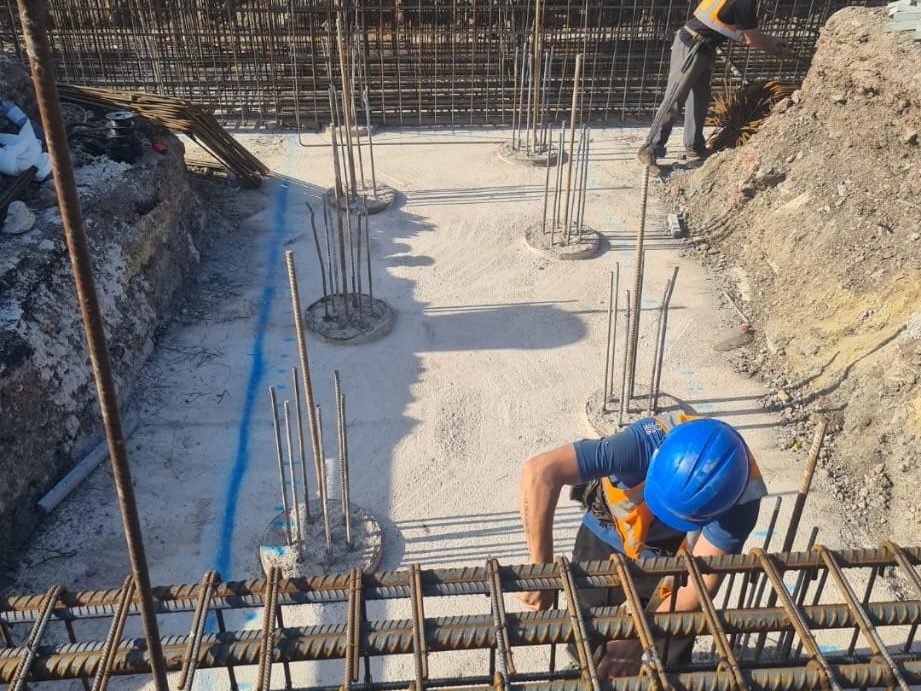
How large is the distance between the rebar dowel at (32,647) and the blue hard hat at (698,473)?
2.04 m

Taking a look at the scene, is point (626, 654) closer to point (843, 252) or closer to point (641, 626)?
point (641, 626)

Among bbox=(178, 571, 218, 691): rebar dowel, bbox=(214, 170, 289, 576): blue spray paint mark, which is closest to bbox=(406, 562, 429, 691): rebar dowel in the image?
bbox=(178, 571, 218, 691): rebar dowel

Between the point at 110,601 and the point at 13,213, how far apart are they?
4472 mm

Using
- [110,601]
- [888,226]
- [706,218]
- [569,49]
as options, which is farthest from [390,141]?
[110,601]

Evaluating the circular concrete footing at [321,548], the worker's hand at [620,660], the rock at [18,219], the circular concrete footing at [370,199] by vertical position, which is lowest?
the circular concrete footing at [321,548]

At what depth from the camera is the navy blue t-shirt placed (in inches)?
128

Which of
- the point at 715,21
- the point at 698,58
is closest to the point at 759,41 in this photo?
the point at 715,21

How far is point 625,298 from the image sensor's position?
278 inches

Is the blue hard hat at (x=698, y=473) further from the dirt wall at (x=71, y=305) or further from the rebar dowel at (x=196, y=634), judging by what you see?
the dirt wall at (x=71, y=305)

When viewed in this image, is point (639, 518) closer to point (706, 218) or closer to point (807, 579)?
point (807, 579)

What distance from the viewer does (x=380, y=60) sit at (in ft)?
34.4

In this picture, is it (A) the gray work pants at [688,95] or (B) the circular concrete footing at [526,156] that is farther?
(B) the circular concrete footing at [526,156]

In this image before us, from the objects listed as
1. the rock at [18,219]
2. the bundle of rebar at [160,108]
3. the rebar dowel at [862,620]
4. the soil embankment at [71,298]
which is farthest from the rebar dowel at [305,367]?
the bundle of rebar at [160,108]

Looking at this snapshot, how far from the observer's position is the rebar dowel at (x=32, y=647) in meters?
2.23
